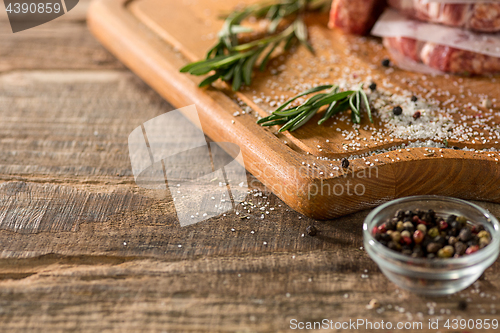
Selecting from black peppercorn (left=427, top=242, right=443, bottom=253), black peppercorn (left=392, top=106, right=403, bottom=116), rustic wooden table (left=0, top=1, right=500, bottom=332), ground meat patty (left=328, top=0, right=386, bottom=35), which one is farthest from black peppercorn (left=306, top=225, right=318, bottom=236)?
ground meat patty (left=328, top=0, right=386, bottom=35)

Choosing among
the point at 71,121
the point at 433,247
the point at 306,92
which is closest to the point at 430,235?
the point at 433,247

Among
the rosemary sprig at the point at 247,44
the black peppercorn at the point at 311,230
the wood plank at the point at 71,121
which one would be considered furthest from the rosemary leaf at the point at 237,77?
the black peppercorn at the point at 311,230

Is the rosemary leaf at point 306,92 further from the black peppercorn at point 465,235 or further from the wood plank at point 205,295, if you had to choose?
the black peppercorn at point 465,235

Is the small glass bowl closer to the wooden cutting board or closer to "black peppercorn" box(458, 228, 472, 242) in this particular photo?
"black peppercorn" box(458, 228, 472, 242)

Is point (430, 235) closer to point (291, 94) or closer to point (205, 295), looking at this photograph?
point (205, 295)

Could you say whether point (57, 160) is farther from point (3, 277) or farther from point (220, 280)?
point (220, 280)

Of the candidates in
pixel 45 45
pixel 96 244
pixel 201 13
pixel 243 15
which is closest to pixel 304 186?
pixel 96 244
